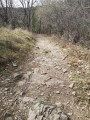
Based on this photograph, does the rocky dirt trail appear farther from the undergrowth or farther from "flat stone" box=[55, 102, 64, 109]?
the undergrowth

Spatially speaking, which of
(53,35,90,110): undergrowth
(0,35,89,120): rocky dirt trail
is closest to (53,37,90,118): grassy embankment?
(53,35,90,110): undergrowth

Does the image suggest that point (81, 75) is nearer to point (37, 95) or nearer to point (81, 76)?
point (81, 76)

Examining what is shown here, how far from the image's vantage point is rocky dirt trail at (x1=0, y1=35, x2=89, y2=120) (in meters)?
1.64

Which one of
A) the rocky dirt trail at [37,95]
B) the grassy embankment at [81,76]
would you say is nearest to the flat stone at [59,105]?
the rocky dirt trail at [37,95]

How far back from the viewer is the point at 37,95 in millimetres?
2102

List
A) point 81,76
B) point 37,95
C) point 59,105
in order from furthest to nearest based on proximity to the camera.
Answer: point 81,76 < point 37,95 < point 59,105

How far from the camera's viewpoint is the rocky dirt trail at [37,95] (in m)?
1.64

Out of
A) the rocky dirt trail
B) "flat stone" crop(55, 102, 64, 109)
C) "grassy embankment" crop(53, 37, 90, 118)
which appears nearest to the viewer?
the rocky dirt trail

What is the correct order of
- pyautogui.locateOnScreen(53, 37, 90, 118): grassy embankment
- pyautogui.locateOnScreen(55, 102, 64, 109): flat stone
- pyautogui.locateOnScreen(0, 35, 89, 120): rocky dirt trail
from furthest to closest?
pyautogui.locateOnScreen(53, 37, 90, 118): grassy embankment
pyautogui.locateOnScreen(55, 102, 64, 109): flat stone
pyautogui.locateOnScreen(0, 35, 89, 120): rocky dirt trail

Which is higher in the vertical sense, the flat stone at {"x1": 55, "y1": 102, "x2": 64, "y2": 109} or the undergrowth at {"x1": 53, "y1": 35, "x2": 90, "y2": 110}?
the undergrowth at {"x1": 53, "y1": 35, "x2": 90, "y2": 110}

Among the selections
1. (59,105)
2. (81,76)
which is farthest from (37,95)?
(81,76)

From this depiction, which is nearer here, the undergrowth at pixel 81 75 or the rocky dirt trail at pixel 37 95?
the rocky dirt trail at pixel 37 95

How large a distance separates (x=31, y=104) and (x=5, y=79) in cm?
114

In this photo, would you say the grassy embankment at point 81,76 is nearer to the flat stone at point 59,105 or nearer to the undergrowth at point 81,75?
the undergrowth at point 81,75
